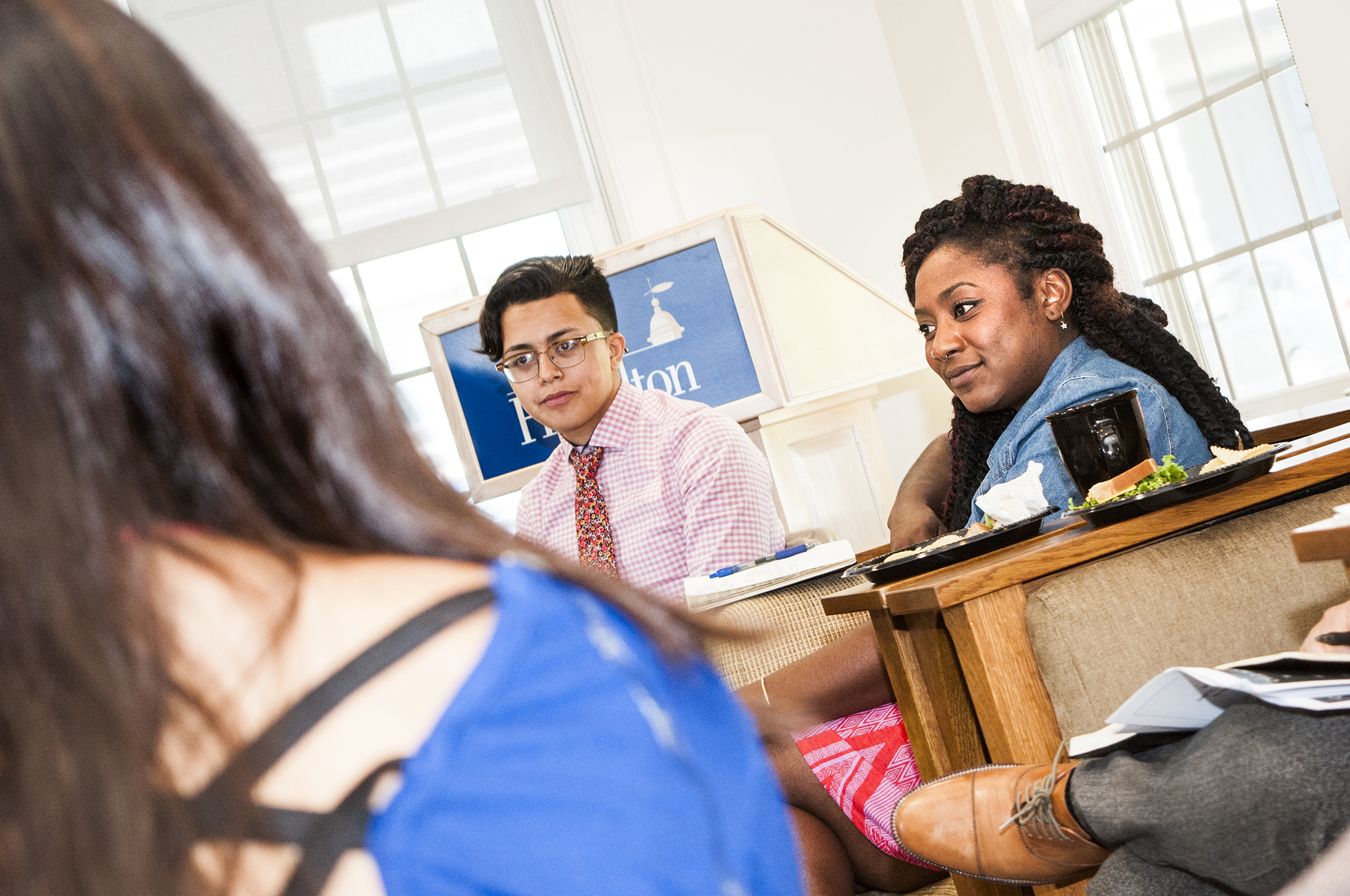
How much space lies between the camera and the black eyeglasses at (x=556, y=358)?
2.38 metres

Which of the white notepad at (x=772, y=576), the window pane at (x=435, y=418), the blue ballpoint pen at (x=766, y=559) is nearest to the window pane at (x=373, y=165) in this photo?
the window pane at (x=435, y=418)

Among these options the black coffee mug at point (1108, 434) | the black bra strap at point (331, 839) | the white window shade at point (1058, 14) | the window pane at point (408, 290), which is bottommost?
the black coffee mug at point (1108, 434)

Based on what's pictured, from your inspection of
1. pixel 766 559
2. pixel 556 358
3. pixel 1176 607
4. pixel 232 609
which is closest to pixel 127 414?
pixel 232 609

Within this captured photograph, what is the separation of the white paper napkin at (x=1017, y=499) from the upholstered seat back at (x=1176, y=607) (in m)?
0.19

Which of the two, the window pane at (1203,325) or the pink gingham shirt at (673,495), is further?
the window pane at (1203,325)

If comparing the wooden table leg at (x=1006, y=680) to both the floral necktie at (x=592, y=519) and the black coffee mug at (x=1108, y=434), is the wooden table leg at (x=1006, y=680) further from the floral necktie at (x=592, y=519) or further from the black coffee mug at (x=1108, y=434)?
the floral necktie at (x=592, y=519)

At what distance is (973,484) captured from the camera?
6.64 ft

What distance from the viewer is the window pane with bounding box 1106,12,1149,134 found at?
2986 millimetres

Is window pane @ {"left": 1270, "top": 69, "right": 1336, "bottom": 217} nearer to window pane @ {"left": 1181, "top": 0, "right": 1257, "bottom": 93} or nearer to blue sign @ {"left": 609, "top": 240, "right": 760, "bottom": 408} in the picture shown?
window pane @ {"left": 1181, "top": 0, "right": 1257, "bottom": 93}

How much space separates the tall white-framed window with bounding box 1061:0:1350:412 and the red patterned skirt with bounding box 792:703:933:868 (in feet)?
6.46

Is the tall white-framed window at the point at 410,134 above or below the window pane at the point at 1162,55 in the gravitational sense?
above

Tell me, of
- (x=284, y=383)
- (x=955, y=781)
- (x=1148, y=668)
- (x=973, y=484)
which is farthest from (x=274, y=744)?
(x=973, y=484)

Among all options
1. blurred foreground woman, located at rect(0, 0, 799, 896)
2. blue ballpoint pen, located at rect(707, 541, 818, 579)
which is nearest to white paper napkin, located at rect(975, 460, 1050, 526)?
blue ballpoint pen, located at rect(707, 541, 818, 579)

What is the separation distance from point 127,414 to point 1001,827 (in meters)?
0.86
